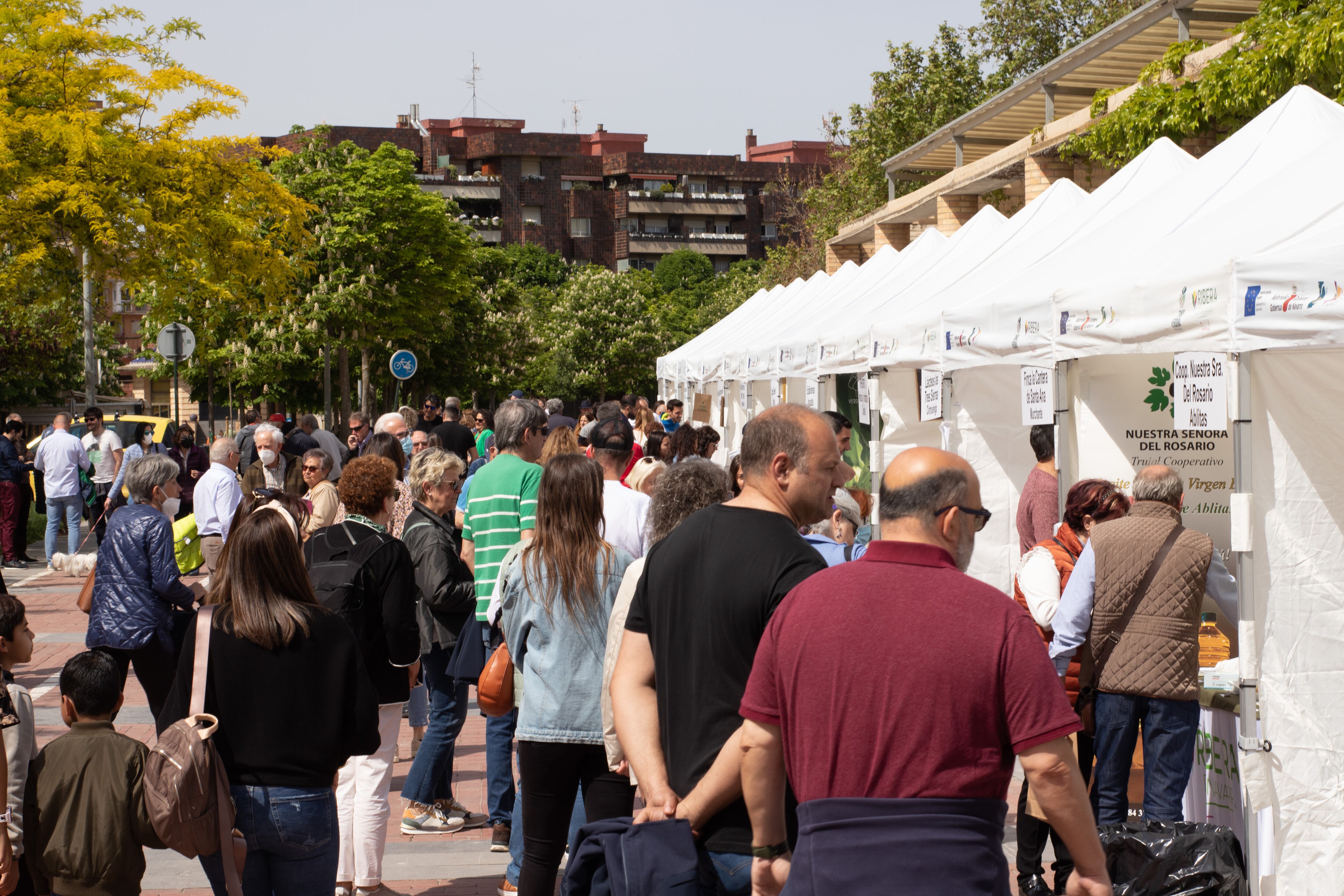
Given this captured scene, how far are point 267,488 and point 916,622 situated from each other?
14.8 feet

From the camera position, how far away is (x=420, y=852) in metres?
6.20

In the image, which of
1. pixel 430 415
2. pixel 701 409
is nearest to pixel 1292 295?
pixel 701 409

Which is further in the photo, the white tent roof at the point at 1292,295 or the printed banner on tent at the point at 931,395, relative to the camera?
the printed banner on tent at the point at 931,395

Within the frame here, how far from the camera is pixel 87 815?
387 cm

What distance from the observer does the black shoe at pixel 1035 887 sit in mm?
5520

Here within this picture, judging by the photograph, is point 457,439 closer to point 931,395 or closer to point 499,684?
point 931,395

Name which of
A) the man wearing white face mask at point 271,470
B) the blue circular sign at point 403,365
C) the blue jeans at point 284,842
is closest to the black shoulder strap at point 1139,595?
the blue jeans at point 284,842

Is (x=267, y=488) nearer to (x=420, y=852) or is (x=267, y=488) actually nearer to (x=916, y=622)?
(x=420, y=852)

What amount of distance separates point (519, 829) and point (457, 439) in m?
8.63

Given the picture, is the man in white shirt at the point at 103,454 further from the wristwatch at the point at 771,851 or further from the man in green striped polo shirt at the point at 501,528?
the wristwatch at the point at 771,851

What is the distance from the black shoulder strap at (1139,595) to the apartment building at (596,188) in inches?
3768

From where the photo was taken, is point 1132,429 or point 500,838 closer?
point 500,838

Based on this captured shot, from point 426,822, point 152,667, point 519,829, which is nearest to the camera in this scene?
point 519,829

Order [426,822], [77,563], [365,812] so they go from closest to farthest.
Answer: [365,812]
[426,822]
[77,563]
